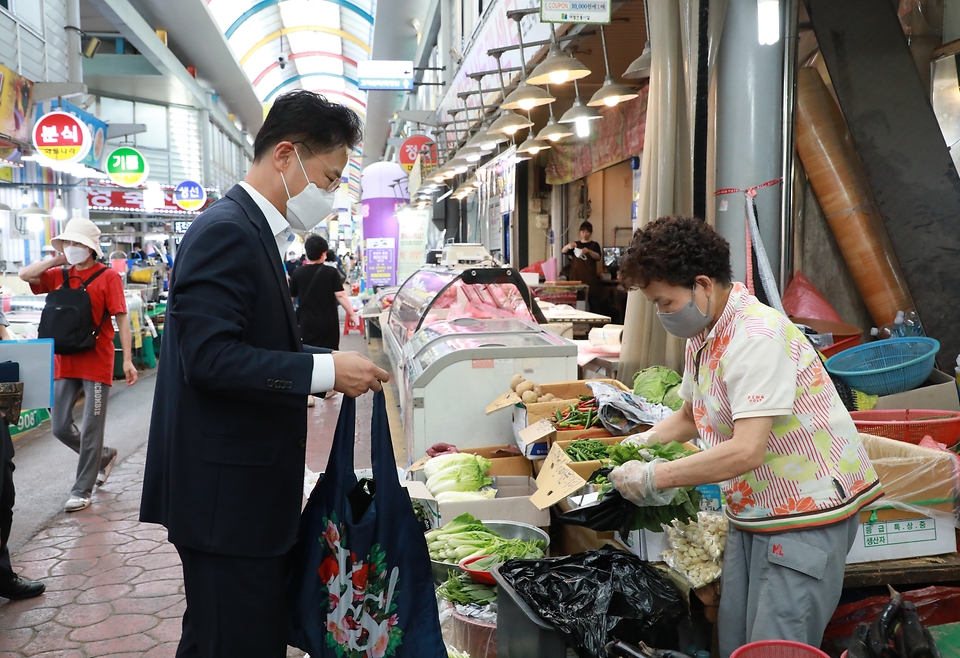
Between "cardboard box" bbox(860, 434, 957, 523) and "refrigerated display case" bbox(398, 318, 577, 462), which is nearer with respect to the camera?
"cardboard box" bbox(860, 434, 957, 523)

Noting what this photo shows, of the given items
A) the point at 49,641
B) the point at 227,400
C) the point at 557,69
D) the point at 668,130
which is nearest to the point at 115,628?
the point at 49,641

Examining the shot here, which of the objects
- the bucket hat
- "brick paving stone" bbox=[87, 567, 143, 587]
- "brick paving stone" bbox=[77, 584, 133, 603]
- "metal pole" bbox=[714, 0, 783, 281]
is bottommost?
"brick paving stone" bbox=[77, 584, 133, 603]

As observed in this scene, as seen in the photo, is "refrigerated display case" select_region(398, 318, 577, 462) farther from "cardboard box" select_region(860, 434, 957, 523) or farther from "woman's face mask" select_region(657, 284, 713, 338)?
"woman's face mask" select_region(657, 284, 713, 338)

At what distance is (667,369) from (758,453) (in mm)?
2696

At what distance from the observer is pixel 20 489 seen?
20.1 ft

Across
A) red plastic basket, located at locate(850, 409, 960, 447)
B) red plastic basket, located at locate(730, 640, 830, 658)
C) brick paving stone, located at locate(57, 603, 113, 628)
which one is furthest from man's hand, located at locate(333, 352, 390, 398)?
brick paving stone, located at locate(57, 603, 113, 628)

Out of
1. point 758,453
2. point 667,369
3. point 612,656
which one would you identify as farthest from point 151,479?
point 667,369

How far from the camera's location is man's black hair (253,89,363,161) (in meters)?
2.08

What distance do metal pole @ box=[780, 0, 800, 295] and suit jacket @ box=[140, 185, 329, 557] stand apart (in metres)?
3.76

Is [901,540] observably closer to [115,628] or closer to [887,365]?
[887,365]

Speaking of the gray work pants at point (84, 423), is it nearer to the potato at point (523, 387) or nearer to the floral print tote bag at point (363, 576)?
the potato at point (523, 387)

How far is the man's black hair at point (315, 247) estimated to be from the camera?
8250 mm

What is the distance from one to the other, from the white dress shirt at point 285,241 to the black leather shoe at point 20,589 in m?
3.14

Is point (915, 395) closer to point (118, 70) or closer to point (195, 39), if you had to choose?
point (195, 39)
